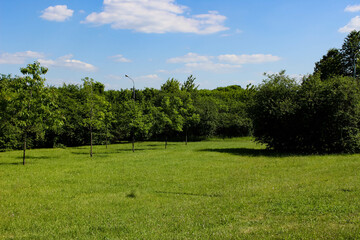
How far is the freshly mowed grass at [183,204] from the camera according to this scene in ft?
23.1

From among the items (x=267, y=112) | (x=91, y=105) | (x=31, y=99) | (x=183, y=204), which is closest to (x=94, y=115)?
(x=91, y=105)

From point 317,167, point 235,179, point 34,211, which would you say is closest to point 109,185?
point 34,211

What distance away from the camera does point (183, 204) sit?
1022 centimetres

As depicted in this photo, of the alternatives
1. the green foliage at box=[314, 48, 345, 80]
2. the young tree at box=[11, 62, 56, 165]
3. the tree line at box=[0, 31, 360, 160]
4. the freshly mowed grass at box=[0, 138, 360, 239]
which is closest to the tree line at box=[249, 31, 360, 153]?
the tree line at box=[0, 31, 360, 160]

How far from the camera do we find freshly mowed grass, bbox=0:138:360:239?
7.04 m

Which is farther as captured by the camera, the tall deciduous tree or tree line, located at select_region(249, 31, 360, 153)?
the tall deciduous tree

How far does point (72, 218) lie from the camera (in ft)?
28.9

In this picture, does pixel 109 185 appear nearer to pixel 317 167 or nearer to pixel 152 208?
pixel 152 208

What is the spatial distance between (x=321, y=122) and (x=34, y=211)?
25445 millimetres

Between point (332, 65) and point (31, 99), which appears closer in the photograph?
point (31, 99)

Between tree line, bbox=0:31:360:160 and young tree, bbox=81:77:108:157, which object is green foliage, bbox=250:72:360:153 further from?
young tree, bbox=81:77:108:157

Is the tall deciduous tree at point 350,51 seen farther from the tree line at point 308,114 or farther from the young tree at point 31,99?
the young tree at point 31,99

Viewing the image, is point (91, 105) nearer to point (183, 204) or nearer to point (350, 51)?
point (183, 204)

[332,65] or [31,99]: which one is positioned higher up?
[332,65]
